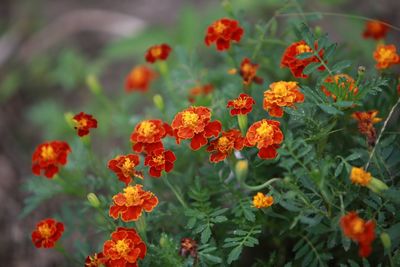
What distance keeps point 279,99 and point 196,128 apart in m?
0.24

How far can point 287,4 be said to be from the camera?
1569 millimetres

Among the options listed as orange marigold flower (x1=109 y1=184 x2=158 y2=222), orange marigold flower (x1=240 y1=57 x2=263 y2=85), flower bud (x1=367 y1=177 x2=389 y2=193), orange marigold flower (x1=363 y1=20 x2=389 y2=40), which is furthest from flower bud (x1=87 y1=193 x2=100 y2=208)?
orange marigold flower (x1=363 y1=20 x2=389 y2=40)

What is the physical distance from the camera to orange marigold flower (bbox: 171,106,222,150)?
1329 mm

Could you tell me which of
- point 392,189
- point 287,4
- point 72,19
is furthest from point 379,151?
point 72,19

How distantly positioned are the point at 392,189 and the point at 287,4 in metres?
0.68

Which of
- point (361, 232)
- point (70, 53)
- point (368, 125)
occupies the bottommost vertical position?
point (361, 232)

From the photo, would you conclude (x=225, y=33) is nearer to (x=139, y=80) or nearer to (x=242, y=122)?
(x=242, y=122)

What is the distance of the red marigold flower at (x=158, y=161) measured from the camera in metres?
1.32

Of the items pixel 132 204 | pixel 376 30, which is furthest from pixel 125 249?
pixel 376 30

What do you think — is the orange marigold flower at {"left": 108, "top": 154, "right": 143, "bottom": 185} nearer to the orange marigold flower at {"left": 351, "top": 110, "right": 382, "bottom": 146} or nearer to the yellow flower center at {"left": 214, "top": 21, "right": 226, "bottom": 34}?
the yellow flower center at {"left": 214, "top": 21, "right": 226, "bottom": 34}

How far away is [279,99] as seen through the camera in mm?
1343

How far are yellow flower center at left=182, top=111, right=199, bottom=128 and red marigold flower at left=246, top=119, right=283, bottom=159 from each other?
0.15 m

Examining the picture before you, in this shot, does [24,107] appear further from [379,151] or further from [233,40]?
[379,151]

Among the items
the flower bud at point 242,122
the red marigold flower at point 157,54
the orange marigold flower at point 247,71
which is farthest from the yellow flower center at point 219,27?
the flower bud at point 242,122
